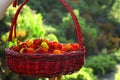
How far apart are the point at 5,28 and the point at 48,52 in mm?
1782

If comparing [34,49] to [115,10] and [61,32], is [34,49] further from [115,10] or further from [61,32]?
[115,10]

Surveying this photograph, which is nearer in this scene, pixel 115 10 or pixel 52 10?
pixel 52 10

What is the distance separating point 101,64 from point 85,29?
102 cm

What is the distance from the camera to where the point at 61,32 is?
748cm

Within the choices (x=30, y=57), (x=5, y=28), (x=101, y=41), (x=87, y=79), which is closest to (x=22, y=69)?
(x=30, y=57)

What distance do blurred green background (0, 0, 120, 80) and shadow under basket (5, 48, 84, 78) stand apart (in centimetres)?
144

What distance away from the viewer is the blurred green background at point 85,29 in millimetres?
3393

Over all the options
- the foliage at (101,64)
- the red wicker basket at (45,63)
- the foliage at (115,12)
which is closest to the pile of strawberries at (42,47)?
the red wicker basket at (45,63)

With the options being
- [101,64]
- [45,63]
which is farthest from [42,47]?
[101,64]

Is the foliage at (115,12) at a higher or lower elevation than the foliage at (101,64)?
higher

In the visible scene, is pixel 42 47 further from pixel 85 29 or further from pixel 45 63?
pixel 85 29

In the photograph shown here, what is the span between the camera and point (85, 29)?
7754 millimetres

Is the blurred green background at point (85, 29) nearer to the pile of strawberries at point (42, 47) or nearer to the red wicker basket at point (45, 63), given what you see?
the pile of strawberries at point (42, 47)

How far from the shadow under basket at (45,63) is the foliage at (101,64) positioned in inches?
190
